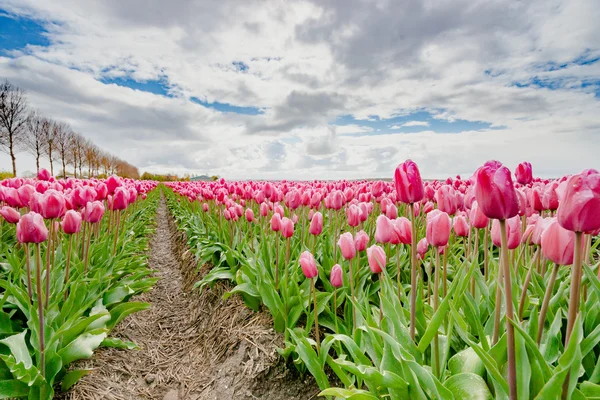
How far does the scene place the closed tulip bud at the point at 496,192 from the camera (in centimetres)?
124

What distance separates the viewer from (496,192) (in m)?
1.25

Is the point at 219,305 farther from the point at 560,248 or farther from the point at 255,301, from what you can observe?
the point at 560,248

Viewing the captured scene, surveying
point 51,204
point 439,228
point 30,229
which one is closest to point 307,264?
point 439,228

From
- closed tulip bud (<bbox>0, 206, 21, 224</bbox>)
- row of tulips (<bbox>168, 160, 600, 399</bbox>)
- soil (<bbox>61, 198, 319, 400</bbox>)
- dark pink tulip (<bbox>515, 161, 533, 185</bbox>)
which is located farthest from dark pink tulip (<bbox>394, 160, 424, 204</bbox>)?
closed tulip bud (<bbox>0, 206, 21, 224</bbox>)

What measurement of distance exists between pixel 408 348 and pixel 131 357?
300 centimetres

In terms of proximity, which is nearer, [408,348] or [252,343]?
[408,348]

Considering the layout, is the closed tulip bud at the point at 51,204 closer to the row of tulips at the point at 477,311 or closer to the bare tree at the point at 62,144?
the row of tulips at the point at 477,311

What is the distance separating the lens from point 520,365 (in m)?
1.44

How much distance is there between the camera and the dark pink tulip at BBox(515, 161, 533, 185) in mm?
3586

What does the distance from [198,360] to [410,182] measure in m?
3.19

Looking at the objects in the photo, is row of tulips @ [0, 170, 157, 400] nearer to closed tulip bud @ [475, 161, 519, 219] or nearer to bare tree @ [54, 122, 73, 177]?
closed tulip bud @ [475, 161, 519, 219]

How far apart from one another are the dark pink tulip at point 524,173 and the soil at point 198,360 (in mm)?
2724

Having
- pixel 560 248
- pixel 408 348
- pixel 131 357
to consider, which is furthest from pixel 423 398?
pixel 131 357

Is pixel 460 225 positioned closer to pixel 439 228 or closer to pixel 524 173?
pixel 439 228
